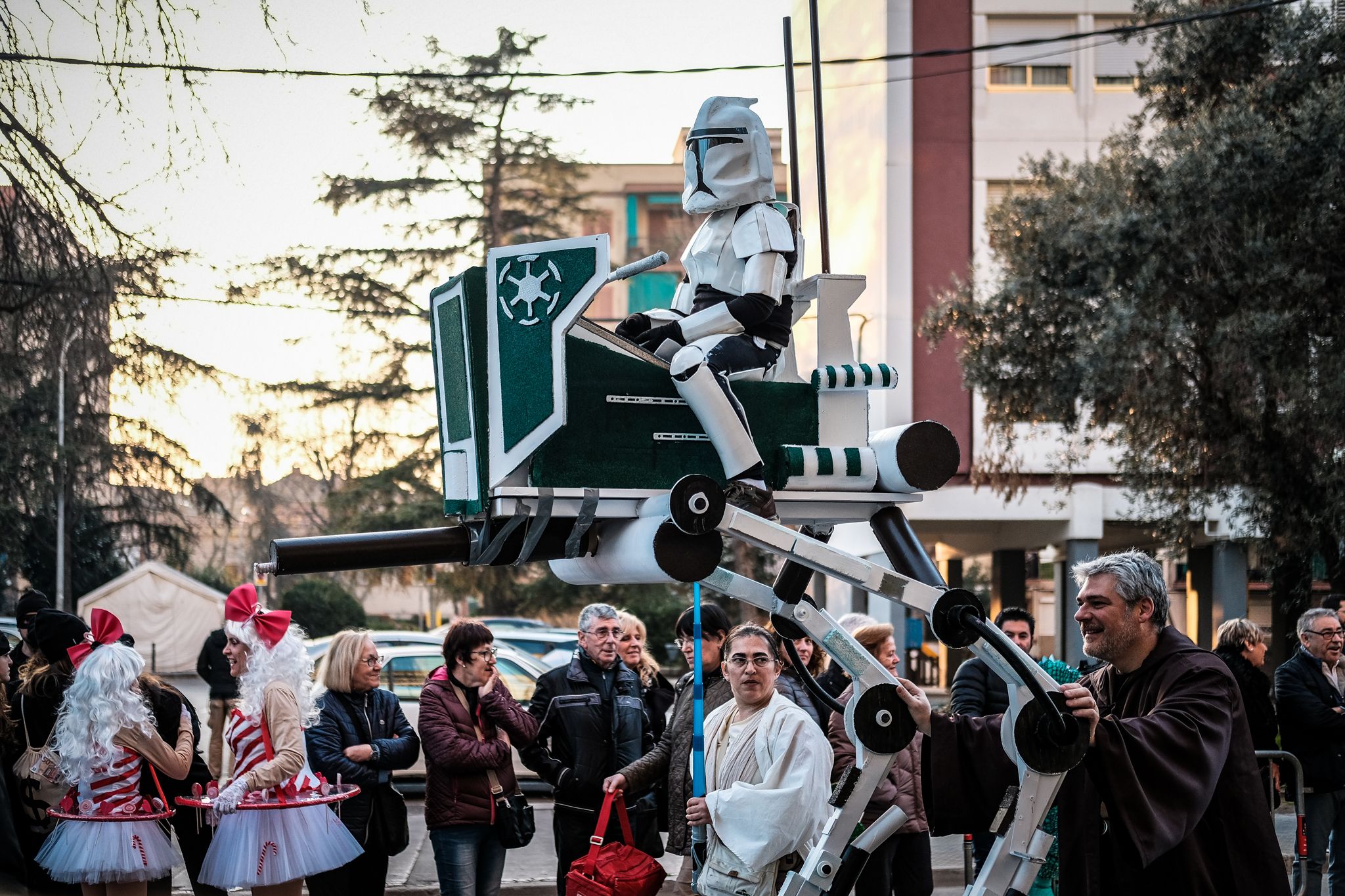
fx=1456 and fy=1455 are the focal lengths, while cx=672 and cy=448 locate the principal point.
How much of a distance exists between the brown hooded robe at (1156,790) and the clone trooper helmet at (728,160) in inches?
72.5

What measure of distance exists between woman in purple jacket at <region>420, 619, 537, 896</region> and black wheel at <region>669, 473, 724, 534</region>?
9.62 feet

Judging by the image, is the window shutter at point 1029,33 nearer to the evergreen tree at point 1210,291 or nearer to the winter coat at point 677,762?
the evergreen tree at point 1210,291

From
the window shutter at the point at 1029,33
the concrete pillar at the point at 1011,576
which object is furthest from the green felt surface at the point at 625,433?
the concrete pillar at the point at 1011,576

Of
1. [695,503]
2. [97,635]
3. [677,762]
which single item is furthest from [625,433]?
[97,635]

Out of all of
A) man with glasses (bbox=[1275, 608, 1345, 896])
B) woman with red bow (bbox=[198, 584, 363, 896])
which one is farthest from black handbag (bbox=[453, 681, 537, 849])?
man with glasses (bbox=[1275, 608, 1345, 896])

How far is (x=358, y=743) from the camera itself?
23.0ft

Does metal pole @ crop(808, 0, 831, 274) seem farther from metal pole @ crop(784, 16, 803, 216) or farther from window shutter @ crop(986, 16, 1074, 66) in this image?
window shutter @ crop(986, 16, 1074, 66)

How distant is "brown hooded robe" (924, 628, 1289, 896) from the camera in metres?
4.29

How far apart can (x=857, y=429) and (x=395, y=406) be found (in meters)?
24.2

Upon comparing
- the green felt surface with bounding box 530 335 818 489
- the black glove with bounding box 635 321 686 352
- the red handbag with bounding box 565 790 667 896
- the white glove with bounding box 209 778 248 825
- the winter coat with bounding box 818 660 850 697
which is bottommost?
the red handbag with bounding box 565 790 667 896

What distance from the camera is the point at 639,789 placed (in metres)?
6.70

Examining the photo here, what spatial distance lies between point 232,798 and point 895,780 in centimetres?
293

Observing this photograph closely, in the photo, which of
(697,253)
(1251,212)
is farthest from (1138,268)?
(697,253)

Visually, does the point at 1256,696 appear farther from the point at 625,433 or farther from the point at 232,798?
the point at 232,798
